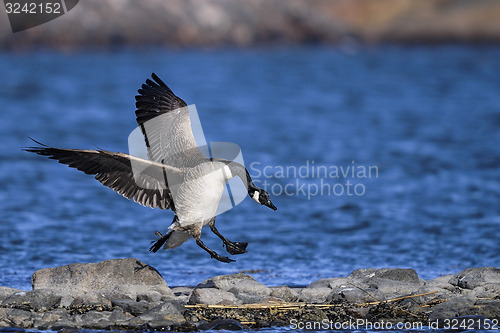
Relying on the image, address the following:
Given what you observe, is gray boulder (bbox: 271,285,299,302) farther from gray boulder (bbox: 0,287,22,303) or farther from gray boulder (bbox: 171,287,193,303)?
gray boulder (bbox: 0,287,22,303)

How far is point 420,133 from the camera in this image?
24.8 metres

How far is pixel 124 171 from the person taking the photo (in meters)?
9.38

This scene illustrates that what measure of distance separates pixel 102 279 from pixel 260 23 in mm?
41554

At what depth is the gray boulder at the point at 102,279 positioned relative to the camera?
905 cm

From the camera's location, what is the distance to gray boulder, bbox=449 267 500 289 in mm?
9242

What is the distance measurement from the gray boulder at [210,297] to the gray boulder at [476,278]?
105 inches

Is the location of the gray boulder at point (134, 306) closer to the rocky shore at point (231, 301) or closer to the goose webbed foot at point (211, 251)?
the rocky shore at point (231, 301)

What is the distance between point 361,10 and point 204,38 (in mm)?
10019

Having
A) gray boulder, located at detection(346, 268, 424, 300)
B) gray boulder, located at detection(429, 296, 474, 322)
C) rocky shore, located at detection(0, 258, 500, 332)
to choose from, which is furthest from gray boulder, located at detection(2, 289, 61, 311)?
gray boulder, located at detection(429, 296, 474, 322)

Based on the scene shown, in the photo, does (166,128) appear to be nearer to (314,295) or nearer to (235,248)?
(235,248)

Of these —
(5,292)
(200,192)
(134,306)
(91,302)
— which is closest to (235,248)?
(200,192)

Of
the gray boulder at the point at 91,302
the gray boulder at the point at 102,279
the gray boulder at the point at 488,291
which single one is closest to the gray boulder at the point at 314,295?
the gray boulder at the point at 102,279

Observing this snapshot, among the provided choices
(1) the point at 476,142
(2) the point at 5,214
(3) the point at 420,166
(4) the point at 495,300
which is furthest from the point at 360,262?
(1) the point at 476,142

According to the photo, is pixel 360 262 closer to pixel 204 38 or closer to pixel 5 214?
pixel 5 214
